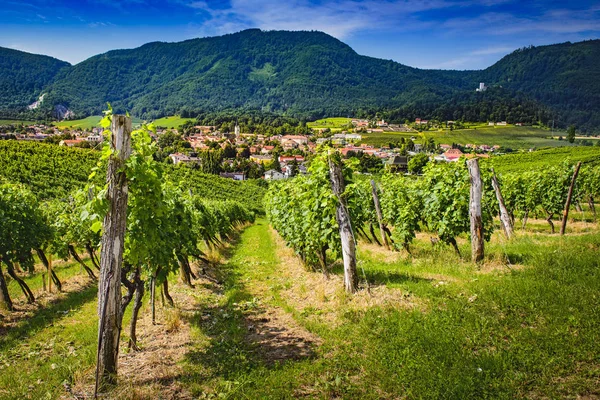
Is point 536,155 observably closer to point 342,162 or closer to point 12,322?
point 342,162

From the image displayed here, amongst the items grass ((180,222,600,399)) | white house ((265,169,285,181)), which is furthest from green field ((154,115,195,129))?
grass ((180,222,600,399))

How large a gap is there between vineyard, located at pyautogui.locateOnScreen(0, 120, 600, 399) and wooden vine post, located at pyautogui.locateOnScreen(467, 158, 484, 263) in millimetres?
29

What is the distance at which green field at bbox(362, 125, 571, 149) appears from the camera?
97.0 meters

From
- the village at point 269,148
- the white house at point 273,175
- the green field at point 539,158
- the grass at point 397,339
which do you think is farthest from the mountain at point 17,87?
the grass at point 397,339

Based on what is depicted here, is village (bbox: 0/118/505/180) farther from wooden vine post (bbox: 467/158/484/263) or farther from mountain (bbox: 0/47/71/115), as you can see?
mountain (bbox: 0/47/71/115)

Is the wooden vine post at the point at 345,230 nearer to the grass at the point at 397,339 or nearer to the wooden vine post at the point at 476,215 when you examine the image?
the grass at the point at 397,339

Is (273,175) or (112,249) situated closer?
(112,249)

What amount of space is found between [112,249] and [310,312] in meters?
4.02

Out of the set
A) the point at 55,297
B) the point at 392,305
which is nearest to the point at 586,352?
the point at 392,305

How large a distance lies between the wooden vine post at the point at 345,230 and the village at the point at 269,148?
61.8m

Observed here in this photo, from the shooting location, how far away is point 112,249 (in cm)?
454

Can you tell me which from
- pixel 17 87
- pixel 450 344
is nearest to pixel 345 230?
pixel 450 344

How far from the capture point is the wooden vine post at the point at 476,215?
28.6ft

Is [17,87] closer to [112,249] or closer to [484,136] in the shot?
[484,136]
